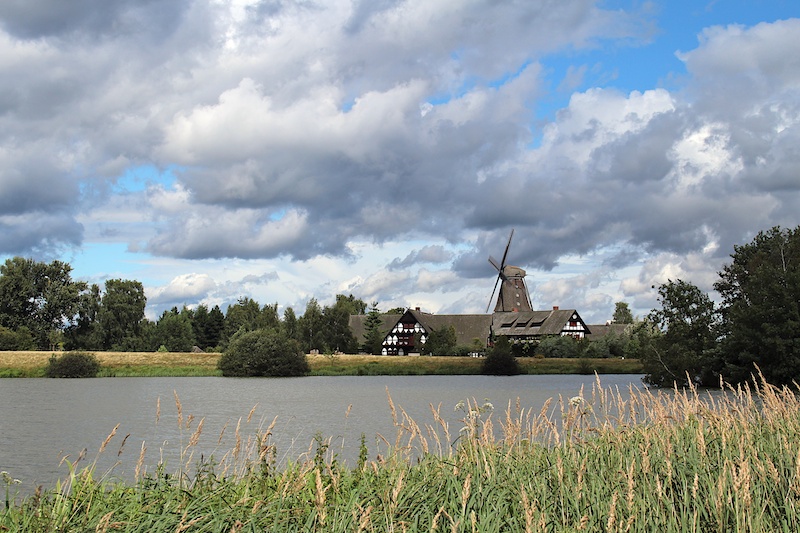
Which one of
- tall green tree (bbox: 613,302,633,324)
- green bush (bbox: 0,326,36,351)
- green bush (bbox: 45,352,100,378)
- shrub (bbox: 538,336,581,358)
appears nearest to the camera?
green bush (bbox: 45,352,100,378)

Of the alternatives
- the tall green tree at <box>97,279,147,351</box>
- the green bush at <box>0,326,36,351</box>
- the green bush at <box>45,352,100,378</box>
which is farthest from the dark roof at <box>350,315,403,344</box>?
the green bush at <box>45,352,100,378</box>

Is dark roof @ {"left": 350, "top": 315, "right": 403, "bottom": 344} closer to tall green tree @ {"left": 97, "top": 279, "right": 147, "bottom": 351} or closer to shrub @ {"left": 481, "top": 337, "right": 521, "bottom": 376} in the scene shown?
tall green tree @ {"left": 97, "top": 279, "right": 147, "bottom": 351}

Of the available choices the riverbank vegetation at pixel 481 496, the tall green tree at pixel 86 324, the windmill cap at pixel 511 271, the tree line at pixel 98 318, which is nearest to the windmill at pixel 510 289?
the windmill cap at pixel 511 271

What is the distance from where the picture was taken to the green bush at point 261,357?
64.0 m

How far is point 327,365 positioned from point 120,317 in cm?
4338

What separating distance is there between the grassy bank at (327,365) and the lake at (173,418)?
8.61 meters

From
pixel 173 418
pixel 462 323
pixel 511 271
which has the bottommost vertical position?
pixel 173 418

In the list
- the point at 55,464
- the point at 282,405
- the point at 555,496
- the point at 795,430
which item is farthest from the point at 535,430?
the point at 282,405

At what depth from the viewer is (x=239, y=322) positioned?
112 meters

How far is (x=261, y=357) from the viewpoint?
210 ft

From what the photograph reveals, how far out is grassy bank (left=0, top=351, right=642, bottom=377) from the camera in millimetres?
63062

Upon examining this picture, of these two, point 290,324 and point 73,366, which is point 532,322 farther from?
point 73,366

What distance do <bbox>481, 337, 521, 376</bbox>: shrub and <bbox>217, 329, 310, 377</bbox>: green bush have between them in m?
17.2

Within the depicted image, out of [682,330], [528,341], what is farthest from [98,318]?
[682,330]
